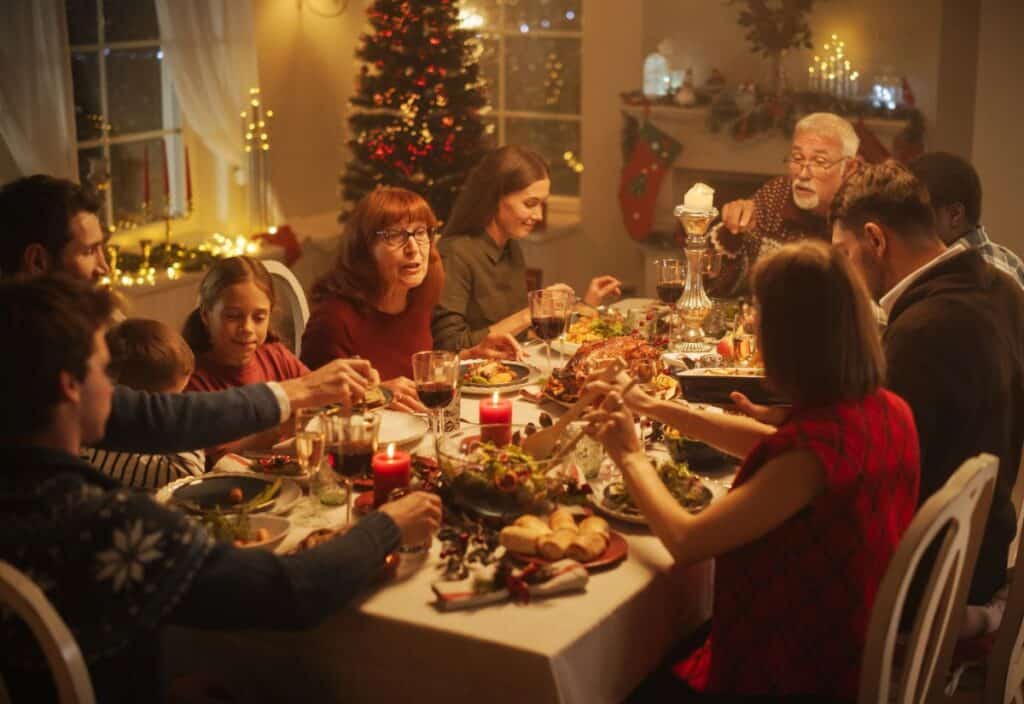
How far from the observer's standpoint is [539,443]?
213cm

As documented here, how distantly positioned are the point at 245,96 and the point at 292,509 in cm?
384

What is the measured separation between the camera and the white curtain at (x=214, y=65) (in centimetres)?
525

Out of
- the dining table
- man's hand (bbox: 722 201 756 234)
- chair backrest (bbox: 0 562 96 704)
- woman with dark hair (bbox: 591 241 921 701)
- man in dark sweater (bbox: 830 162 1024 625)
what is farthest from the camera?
man's hand (bbox: 722 201 756 234)

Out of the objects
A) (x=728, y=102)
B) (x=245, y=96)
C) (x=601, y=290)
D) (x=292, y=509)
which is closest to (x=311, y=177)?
(x=245, y=96)

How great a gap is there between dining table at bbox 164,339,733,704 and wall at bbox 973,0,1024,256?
3.83 metres

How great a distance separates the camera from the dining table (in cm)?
167

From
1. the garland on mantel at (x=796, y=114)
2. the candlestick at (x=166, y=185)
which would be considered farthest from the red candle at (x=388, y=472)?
the garland on mantel at (x=796, y=114)

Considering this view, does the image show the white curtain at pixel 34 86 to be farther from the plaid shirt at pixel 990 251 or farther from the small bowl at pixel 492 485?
the plaid shirt at pixel 990 251

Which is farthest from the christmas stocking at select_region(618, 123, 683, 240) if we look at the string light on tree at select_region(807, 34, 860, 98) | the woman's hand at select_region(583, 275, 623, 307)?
the woman's hand at select_region(583, 275, 623, 307)

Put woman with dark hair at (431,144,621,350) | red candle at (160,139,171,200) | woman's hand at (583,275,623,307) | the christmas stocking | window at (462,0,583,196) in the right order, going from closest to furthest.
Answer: woman's hand at (583,275,623,307) → woman with dark hair at (431,144,621,350) → red candle at (160,139,171,200) → the christmas stocking → window at (462,0,583,196)

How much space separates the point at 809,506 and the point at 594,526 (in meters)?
0.33

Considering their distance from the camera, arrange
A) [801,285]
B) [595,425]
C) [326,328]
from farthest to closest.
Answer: [326,328], [595,425], [801,285]

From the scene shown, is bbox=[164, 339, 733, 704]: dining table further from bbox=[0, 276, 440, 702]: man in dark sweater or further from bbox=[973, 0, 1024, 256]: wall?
bbox=[973, 0, 1024, 256]: wall

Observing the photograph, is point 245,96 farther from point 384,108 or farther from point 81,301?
point 81,301
